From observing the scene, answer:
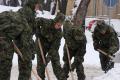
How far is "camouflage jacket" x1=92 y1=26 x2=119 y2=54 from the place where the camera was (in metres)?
12.5

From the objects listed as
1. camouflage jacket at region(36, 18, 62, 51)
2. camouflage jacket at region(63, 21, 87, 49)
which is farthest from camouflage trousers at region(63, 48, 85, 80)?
camouflage jacket at region(36, 18, 62, 51)

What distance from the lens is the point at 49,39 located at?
11391 mm

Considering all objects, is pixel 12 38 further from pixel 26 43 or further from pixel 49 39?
pixel 49 39

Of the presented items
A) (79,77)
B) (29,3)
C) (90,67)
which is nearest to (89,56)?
(90,67)

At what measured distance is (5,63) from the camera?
9.66 metres

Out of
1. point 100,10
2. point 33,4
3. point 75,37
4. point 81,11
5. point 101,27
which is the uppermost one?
point 33,4

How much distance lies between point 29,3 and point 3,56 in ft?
4.84

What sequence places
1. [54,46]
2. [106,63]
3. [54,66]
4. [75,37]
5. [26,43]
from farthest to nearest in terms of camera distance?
[106,63], [75,37], [54,66], [54,46], [26,43]

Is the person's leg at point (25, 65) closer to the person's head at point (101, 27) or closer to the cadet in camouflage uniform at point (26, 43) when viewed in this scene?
the cadet in camouflage uniform at point (26, 43)

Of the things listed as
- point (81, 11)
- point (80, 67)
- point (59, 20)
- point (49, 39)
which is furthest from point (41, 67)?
point (81, 11)

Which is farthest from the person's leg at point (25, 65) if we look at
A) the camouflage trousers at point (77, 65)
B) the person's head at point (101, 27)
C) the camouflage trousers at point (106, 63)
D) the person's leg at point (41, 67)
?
the camouflage trousers at point (106, 63)

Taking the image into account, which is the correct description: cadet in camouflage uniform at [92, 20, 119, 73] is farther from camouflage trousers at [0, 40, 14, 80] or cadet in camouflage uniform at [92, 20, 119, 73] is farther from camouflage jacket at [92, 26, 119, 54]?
camouflage trousers at [0, 40, 14, 80]

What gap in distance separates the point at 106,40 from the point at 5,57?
3.79 metres

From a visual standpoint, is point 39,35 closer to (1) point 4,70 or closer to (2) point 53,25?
(2) point 53,25
